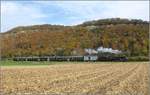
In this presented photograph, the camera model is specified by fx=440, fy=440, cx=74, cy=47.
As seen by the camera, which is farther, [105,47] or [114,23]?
[114,23]

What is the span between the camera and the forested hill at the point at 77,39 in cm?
14425

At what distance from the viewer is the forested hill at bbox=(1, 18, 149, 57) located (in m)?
144

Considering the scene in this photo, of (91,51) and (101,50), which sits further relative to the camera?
(91,51)

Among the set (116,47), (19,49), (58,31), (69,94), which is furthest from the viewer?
(58,31)

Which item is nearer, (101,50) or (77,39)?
(101,50)

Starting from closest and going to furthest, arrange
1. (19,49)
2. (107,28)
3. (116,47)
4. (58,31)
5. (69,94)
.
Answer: (69,94) → (19,49) → (116,47) → (58,31) → (107,28)

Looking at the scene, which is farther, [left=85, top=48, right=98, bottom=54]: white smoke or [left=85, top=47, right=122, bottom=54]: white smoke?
[left=85, top=48, right=98, bottom=54]: white smoke

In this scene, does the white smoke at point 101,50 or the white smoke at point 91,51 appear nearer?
the white smoke at point 101,50

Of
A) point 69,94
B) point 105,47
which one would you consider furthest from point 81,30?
point 69,94

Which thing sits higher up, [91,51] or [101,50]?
[101,50]

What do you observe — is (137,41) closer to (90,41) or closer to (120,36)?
(120,36)

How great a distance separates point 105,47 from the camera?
15638 centimetres

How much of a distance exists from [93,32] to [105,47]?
27.2 metres

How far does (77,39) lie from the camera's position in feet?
538
